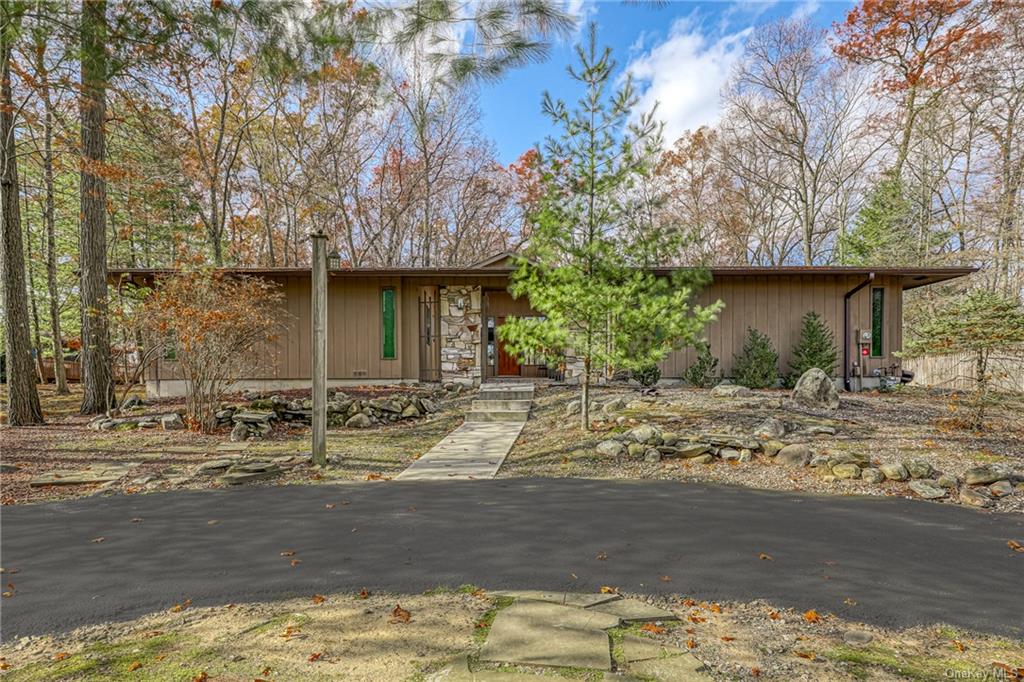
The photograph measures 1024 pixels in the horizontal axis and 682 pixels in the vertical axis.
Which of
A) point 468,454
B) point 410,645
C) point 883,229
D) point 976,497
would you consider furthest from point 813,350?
point 883,229

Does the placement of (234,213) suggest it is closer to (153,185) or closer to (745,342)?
(153,185)

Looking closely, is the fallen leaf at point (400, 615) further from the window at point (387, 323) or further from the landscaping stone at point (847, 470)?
the window at point (387, 323)

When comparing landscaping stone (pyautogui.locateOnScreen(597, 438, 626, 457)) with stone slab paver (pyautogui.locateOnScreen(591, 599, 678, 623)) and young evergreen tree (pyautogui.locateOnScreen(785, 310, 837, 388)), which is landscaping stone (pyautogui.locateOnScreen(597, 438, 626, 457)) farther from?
young evergreen tree (pyautogui.locateOnScreen(785, 310, 837, 388))

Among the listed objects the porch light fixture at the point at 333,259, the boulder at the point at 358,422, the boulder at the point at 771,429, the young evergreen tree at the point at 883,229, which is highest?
the young evergreen tree at the point at 883,229

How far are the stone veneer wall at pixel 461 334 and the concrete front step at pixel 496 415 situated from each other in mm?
2998

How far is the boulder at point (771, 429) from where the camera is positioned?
611 cm

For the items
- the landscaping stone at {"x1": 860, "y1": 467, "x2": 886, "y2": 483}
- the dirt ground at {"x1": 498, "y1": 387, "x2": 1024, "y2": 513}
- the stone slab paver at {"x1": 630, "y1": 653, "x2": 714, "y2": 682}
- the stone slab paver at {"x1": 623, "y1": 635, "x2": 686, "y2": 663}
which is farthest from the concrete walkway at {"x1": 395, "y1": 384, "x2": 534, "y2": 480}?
the landscaping stone at {"x1": 860, "y1": 467, "x2": 886, "y2": 483}

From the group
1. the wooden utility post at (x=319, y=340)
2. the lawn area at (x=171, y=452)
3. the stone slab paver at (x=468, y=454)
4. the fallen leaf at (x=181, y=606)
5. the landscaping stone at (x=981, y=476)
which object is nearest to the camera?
the fallen leaf at (x=181, y=606)

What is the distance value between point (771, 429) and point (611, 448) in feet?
6.62

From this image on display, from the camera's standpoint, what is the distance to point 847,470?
498 cm

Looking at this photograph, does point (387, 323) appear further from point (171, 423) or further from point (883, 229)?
point (883, 229)

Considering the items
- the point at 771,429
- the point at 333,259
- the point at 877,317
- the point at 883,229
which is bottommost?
the point at 771,429

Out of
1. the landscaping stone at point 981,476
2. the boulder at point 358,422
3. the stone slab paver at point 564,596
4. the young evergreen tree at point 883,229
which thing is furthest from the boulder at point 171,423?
the young evergreen tree at point 883,229

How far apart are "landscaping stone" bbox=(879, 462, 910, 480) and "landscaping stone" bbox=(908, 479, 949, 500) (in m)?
0.14
